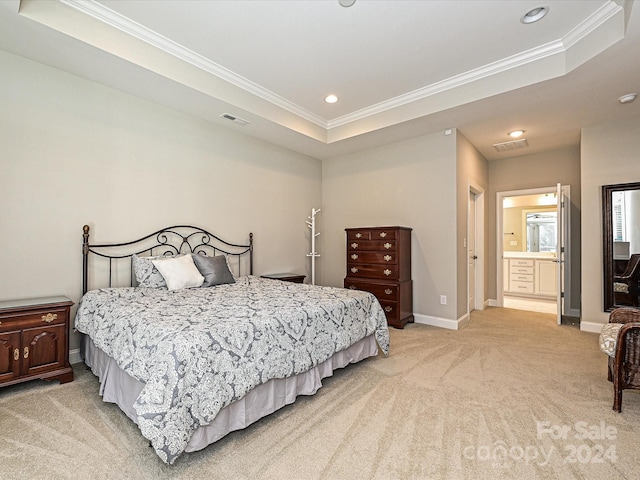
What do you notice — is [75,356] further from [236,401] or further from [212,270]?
[236,401]

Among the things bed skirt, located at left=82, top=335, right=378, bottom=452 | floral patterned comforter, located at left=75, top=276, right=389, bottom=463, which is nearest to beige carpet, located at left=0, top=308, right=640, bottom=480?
bed skirt, located at left=82, top=335, right=378, bottom=452

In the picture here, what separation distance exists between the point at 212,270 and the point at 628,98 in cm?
484

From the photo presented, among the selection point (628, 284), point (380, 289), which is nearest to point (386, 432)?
point (380, 289)

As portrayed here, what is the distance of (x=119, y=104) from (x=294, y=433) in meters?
3.54

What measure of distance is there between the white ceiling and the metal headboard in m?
1.48

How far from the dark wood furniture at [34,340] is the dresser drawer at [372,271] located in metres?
3.37

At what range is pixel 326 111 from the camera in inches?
175

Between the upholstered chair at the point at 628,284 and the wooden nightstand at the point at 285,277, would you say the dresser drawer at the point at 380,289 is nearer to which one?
the wooden nightstand at the point at 285,277

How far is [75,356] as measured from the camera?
304 cm

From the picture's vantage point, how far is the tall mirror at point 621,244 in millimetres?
3947

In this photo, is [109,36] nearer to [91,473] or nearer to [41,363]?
[41,363]

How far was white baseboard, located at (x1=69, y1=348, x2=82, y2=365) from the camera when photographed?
3020 millimetres

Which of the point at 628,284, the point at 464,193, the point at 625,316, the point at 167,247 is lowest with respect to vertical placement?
the point at 625,316

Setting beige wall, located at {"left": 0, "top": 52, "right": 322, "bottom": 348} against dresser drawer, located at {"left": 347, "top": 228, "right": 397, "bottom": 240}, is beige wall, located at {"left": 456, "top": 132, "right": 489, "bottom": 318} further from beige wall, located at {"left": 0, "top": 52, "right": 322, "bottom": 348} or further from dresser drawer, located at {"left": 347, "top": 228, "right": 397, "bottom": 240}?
beige wall, located at {"left": 0, "top": 52, "right": 322, "bottom": 348}
